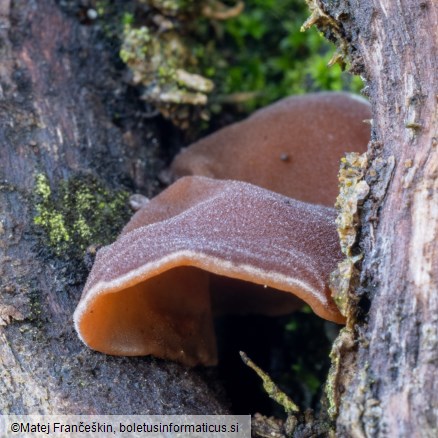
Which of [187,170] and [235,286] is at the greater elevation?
[187,170]

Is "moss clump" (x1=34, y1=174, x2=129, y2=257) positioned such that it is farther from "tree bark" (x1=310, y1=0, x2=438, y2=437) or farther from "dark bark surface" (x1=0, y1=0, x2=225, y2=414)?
"tree bark" (x1=310, y1=0, x2=438, y2=437)

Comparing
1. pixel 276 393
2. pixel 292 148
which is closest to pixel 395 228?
pixel 276 393

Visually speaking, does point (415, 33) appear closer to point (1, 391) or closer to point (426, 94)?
point (426, 94)

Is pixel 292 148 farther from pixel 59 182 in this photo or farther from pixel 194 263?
pixel 194 263

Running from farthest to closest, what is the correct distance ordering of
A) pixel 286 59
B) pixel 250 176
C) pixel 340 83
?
pixel 286 59 → pixel 340 83 → pixel 250 176

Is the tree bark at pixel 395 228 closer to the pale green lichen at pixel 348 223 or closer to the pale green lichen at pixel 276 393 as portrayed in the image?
the pale green lichen at pixel 348 223

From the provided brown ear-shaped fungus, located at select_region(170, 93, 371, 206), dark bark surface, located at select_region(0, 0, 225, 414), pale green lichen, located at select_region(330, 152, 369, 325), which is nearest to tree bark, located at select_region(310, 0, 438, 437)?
pale green lichen, located at select_region(330, 152, 369, 325)

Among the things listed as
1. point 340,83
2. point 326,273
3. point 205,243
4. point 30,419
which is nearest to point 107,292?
point 205,243

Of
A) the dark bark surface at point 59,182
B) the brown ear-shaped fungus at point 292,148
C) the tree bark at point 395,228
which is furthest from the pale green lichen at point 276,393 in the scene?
the brown ear-shaped fungus at point 292,148
